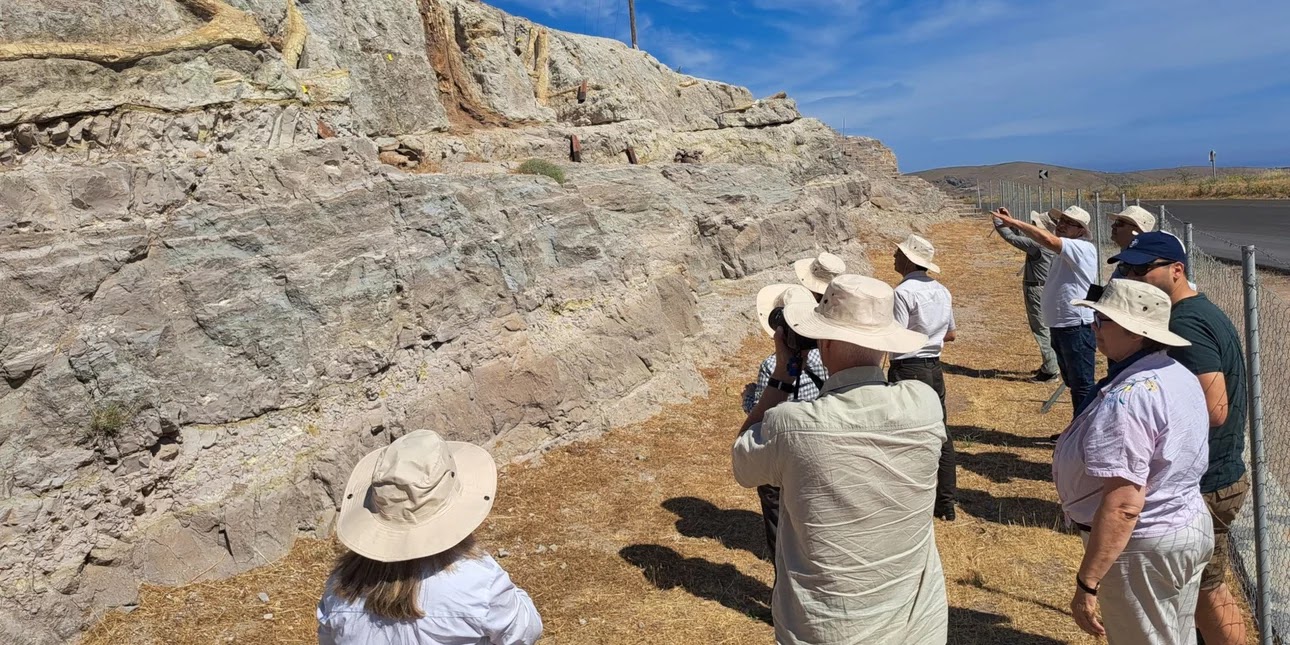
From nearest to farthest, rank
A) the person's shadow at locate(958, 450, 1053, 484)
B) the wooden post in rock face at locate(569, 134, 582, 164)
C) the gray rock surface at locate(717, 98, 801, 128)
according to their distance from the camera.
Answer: the person's shadow at locate(958, 450, 1053, 484), the wooden post in rock face at locate(569, 134, 582, 164), the gray rock surface at locate(717, 98, 801, 128)

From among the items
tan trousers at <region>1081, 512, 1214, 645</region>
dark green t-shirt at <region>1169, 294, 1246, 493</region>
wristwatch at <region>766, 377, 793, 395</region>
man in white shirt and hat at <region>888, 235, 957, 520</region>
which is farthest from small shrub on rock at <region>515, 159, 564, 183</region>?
tan trousers at <region>1081, 512, 1214, 645</region>

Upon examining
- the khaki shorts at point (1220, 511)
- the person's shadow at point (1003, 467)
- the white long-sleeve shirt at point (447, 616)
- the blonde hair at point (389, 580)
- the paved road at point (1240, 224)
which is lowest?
the person's shadow at point (1003, 467)


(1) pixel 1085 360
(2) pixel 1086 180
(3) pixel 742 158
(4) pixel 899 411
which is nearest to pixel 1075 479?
(4) pixel 899 411

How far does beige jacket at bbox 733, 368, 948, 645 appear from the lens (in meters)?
2.64

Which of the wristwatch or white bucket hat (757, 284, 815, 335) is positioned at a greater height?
white bucket hat (757, 284, 815, 335)

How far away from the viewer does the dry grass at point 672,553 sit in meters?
4.93

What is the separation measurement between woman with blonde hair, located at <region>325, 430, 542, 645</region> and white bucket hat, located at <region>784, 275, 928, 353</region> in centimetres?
136

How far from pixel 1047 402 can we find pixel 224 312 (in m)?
8.28

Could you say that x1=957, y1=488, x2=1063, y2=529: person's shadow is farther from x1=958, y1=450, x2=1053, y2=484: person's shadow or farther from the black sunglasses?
the black sunglasses

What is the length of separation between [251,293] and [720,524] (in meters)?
4.30

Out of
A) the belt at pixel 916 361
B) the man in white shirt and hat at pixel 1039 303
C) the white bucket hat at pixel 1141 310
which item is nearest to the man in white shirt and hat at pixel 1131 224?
the belt at pixel 916 361

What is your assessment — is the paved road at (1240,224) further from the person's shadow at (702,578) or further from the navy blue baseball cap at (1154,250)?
the person's shadow at (702,578)

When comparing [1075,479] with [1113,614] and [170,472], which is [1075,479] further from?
[170,472]

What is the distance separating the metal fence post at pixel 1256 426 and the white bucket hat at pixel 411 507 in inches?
148
